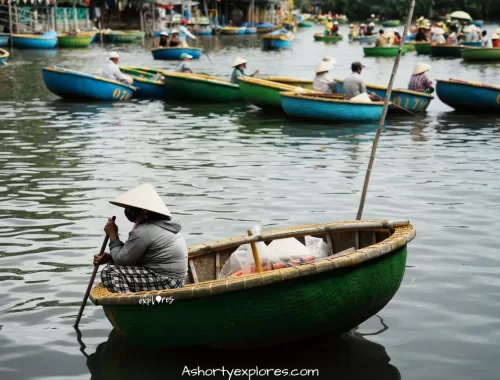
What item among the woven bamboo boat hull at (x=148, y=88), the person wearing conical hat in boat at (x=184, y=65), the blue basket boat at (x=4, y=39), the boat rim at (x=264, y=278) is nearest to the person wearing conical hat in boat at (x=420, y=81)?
the person wearing conical hat in boat at (x=184, y=65)

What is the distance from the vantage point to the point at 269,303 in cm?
607

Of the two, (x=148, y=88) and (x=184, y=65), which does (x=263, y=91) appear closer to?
(x=184, y=65)

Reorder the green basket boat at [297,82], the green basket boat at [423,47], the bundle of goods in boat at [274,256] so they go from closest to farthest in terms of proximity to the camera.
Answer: the bundle of goods in boat at [274,256]
the green basket boat at [297,82]
the green basket boat at [423,47]

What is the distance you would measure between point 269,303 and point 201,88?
16.3m

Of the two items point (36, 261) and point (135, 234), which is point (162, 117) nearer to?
point (36, 261)

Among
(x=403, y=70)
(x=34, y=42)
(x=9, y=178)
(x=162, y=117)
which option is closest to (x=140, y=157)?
(x=9, y=178)

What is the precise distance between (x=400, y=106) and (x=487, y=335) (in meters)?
12.9

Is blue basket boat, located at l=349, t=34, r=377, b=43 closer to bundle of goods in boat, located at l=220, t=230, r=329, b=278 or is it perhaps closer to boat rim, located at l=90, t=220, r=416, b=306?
bundle of goods in boat, located at l=220, t=230, r=329, b=278

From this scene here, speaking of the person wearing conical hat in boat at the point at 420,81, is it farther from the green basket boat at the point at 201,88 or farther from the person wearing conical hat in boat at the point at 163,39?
the person wearing conical hat in boat at the point at 163,39

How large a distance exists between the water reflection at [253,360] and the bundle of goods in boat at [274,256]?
729 millimetres

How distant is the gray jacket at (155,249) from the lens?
6465 millimetres

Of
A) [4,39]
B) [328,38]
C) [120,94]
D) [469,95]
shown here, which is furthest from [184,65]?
[328,38]

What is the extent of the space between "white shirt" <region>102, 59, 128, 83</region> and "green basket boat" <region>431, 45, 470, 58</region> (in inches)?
821

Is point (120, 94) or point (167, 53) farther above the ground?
point (120, 94)
